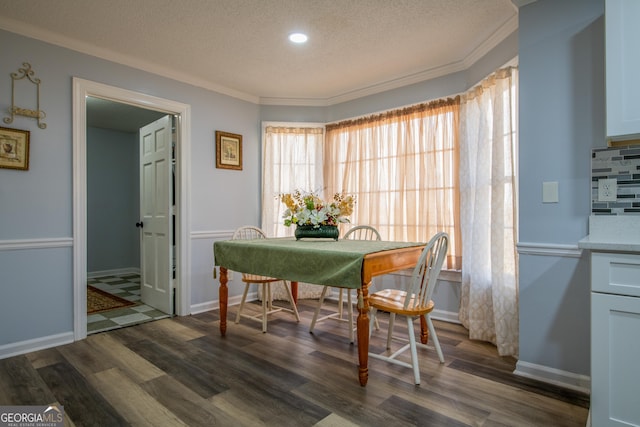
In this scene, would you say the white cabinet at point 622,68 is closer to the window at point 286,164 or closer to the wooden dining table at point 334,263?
the wooden dining table at point 334,263

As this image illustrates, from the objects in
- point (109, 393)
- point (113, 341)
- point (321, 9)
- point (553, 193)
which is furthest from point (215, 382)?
point (321, 9)

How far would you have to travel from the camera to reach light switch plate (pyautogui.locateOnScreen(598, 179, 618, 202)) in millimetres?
1897

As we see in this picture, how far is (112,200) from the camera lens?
5.83 m

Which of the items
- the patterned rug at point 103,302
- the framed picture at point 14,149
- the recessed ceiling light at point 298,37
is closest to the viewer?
the framed picture at point 14,149

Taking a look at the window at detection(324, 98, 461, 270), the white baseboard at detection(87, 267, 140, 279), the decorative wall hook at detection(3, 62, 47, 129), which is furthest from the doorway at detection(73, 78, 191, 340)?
the white baseboard at detection(87, 267, 140, 279)

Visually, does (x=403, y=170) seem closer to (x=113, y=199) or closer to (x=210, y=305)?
(x=210, y=305)

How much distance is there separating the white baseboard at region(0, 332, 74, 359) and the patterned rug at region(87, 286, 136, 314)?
0.92 metres

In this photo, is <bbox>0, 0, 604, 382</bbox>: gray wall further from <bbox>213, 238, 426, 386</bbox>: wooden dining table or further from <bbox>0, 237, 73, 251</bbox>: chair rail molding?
<bbox>213, 238, 426, 386</bbox>: wooden dining table

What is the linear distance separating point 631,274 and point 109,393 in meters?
2.69

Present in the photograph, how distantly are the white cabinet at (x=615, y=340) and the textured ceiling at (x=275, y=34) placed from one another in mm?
1818

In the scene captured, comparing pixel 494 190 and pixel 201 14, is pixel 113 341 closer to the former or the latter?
pixel 201 14

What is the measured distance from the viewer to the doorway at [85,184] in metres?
2.85

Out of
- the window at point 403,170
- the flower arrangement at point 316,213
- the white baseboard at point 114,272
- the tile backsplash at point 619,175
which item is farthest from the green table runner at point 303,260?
the white baseboard at point 114,272

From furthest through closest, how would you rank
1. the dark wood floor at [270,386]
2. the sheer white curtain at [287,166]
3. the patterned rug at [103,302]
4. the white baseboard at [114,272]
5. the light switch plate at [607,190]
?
the white baseboard at [114,272] < the sheer white curtain at [287,166] < the patterned rug at [103,302] < the light switch plate at [607,190] < the dark wood floor at [270,386]
